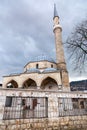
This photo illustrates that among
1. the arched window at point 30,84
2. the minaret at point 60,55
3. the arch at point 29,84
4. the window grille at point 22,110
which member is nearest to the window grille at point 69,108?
the window grille at point 22,110

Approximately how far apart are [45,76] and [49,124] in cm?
1429

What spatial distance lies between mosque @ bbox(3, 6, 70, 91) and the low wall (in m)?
12.1

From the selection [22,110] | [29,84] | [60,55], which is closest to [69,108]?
[22,110]

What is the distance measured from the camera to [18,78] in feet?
67.6

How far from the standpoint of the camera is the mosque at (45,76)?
→ 63.9 ft

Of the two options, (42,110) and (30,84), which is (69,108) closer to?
(42,110)

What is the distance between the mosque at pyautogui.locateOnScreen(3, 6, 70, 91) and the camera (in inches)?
767

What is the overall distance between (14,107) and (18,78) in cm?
1488

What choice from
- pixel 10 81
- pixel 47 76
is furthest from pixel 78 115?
pixel 10 81

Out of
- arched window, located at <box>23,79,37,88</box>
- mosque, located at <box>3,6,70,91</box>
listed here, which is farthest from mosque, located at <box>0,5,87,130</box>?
arched window, located at <box>23,79,37,88</box>

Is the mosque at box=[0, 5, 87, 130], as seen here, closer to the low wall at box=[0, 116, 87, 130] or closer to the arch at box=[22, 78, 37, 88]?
the low wall at box=[0, 116, 87, 130]

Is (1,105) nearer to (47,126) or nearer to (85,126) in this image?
(47,126)

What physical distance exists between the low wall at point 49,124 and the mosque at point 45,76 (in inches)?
478

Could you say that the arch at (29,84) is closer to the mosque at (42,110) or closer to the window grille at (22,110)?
the mosque at (42,110)
